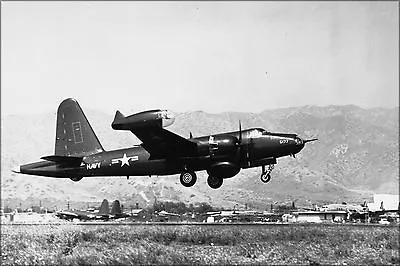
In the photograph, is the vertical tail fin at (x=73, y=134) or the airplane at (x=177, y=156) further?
the vertical tail fin at (x=73, y=134)

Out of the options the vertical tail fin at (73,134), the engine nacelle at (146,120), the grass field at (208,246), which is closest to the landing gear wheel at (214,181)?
the engine nacelle at (146,120)

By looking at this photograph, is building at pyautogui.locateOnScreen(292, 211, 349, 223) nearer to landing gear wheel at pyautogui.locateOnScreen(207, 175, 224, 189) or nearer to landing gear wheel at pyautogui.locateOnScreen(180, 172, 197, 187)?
landing gear wheel at pyautogui.locateOnScreen(180, 172, 197, 187)

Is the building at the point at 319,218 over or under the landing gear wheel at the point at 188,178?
under

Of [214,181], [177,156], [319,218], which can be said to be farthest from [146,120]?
[319,218]

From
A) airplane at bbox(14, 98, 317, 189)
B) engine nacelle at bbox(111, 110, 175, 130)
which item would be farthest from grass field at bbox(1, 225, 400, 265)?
engine nacelle at bbox(111, 110, 175, 130)

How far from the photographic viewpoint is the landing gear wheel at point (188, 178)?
71.2ft

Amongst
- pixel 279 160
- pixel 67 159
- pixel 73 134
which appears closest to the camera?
pixel 67 159

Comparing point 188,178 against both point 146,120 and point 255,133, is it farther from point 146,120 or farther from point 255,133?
point 146,120

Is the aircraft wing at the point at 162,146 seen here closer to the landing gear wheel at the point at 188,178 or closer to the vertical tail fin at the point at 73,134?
the landing gear wheel at the point at 188,178

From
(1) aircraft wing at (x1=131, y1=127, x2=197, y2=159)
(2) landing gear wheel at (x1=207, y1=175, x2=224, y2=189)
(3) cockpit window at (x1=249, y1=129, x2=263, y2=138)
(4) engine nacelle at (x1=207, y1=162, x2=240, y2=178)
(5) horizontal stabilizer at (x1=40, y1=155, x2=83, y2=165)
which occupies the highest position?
(3) cockpit window at (x1=249, y1=129, x2=263, y2=138)

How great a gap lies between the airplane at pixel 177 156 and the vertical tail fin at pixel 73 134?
5cm

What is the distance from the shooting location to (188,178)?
71.9ft

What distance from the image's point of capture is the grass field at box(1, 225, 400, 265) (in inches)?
3141

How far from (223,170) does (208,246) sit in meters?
68.5
